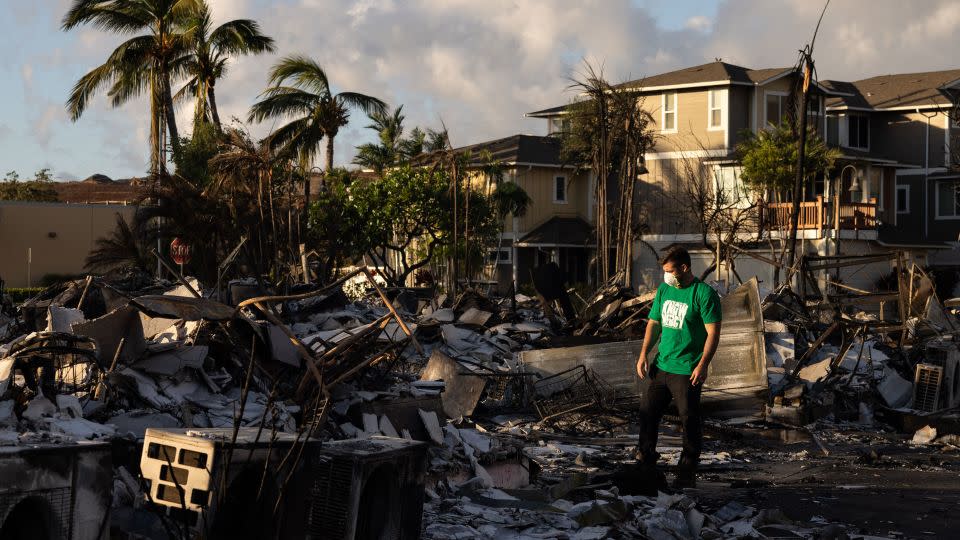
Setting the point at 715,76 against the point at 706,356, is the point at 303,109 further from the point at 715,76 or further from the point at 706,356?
the point at 706,356

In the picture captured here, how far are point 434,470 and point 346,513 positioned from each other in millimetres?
2304

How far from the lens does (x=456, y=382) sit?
1149 centimetres

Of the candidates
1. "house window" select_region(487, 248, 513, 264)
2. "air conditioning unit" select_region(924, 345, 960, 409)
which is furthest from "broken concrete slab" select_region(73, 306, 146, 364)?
"house window" select_region(487, 248, 513, 264)

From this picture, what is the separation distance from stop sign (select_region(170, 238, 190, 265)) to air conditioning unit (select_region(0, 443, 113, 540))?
16882 mm

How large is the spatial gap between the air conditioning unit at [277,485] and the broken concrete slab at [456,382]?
5.66m

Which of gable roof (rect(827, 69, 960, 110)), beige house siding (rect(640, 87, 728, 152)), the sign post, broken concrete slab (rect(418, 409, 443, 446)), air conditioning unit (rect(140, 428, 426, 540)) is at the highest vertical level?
gable roof (rect(827, 69, 960, 110))

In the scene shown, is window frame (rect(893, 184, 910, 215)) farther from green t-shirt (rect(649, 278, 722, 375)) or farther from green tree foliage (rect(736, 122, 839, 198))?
green t-shirt (rect(649, 278, 722, 375))

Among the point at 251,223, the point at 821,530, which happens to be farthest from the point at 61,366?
the point at 251,223

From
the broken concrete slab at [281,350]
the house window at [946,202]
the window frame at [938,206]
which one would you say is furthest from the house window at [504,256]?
the broken concrete slab at [281,350]

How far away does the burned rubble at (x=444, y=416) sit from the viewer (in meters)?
Answer: 5.25

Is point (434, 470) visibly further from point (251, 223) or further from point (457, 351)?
point (251, 223)

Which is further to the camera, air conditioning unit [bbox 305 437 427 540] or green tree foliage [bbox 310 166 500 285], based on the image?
green tree foliage [bbox 310 166 500 285]

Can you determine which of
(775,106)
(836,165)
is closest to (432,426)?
(836,165)

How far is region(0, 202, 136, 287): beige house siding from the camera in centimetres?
4900
